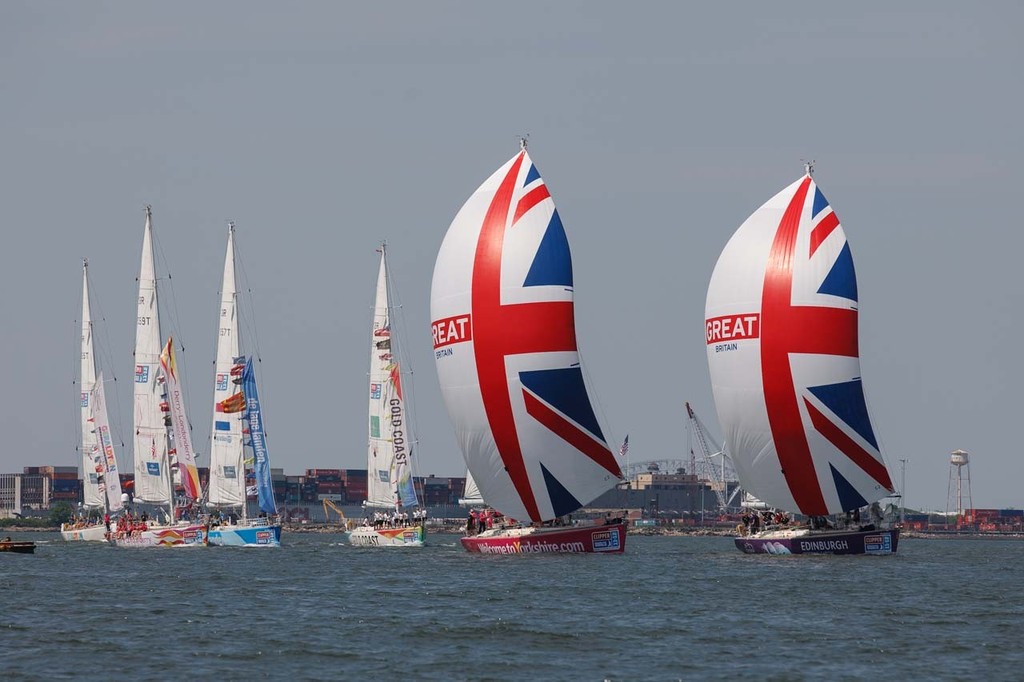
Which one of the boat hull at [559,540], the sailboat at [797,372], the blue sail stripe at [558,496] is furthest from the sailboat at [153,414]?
the sailboat at [797,372]

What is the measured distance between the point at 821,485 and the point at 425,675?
2878cm

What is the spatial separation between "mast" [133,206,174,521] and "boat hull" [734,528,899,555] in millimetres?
29793

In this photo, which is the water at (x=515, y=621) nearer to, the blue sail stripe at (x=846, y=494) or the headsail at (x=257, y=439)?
the blue sail stripe at (x=846, y=494)

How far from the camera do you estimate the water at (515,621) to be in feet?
99.2

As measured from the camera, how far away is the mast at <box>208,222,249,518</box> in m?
72.1

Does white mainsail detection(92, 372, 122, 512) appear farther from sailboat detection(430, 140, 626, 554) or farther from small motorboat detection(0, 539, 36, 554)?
sailboat detection(430, 140, 626, 554)

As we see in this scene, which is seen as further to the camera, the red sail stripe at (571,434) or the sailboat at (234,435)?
the sailboat at (234,435)

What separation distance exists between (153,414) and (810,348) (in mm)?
34046

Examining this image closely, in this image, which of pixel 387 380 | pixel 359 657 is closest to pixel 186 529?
pixel 387 380

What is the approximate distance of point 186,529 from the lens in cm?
7188

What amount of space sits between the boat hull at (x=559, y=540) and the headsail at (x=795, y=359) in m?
5.40

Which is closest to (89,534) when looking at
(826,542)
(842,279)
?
(826,542)

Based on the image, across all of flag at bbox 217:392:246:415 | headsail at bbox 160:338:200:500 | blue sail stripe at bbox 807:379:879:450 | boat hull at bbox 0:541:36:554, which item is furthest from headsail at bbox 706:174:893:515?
boat hull at bbox 0:541:36:554

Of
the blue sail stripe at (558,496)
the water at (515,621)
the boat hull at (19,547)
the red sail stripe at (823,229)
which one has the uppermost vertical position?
the red sail stripe at (823,229)
